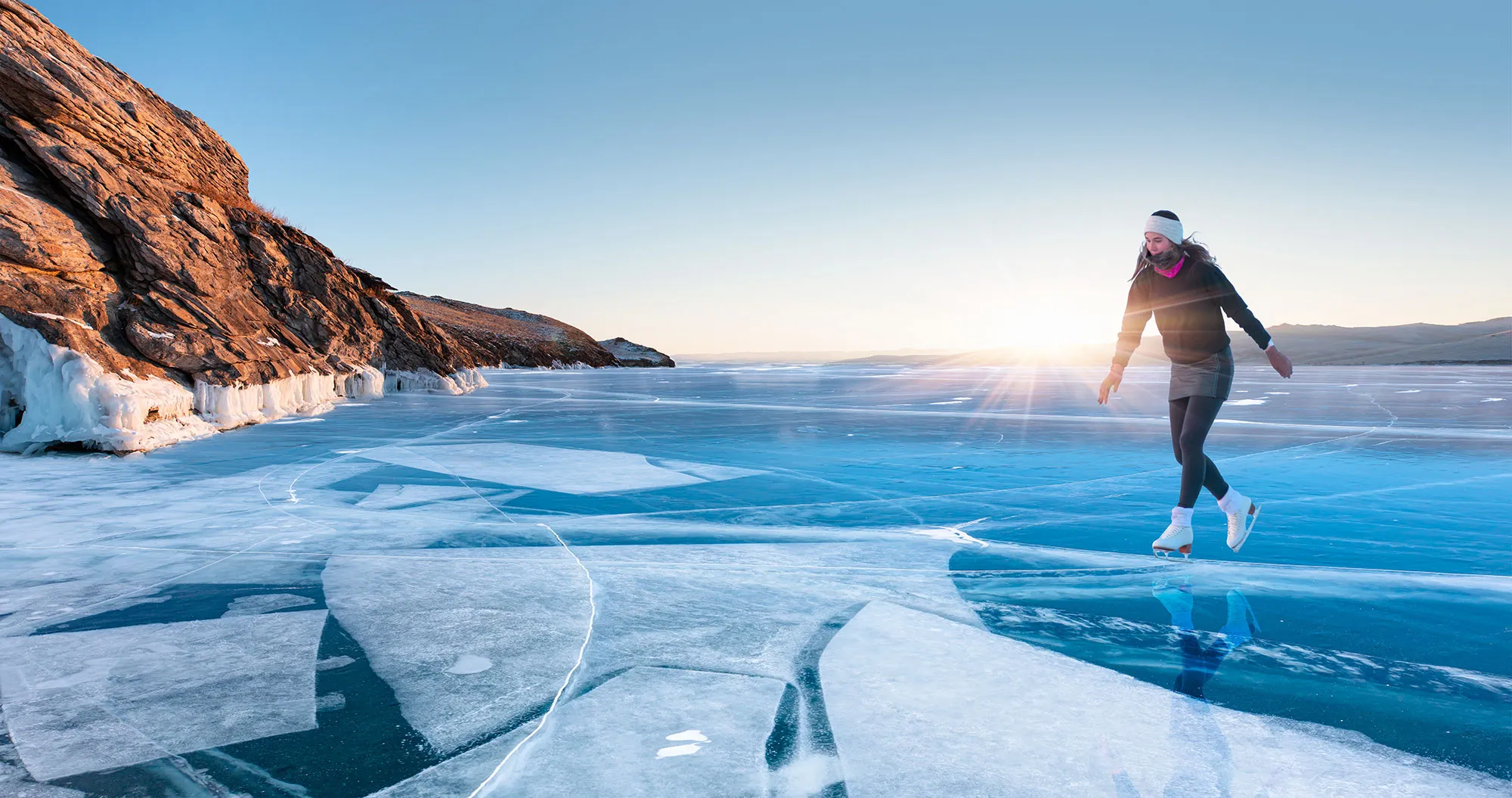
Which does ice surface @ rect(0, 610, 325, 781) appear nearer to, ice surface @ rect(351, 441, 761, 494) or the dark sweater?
ice surface @ rect(351, 441, 761, 494)

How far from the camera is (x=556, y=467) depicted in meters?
8.30

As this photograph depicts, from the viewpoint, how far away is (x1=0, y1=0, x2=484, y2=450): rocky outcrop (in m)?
8.94

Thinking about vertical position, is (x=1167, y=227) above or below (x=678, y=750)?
above

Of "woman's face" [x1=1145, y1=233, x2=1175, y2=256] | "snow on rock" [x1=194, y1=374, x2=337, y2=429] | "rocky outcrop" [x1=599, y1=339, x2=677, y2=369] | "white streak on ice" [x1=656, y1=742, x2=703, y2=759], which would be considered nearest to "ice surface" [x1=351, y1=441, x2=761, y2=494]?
"snow on rock" [x1=194, y1=374, x2=337, y2=429]

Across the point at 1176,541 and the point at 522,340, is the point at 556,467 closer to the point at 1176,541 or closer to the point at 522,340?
the point at 1176,541

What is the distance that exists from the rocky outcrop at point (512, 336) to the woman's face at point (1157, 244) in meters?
52.9

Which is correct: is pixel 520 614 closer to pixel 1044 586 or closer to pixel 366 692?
pixel 366 692

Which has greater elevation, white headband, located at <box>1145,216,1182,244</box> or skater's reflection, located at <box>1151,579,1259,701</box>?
white headband, located at <box>1145,216,1182,244</box>

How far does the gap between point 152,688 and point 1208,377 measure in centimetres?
474

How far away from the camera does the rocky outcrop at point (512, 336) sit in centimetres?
7119

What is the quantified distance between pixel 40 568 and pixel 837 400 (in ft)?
57.5

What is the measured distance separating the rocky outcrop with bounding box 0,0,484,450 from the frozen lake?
242 cm

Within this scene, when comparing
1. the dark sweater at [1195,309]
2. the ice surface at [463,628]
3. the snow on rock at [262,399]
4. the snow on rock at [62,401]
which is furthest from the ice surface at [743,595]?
the snow on rock at [262,399]

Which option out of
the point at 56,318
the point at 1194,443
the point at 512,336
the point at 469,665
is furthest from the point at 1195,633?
the point at 512,336
